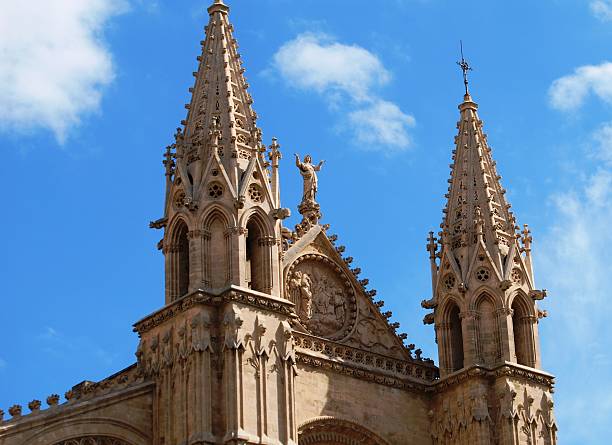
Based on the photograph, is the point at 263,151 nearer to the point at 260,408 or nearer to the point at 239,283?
the point at 239,283

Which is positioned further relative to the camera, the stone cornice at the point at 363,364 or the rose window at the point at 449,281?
the rose window at the point at 449,281

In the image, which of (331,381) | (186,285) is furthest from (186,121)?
(331,381)

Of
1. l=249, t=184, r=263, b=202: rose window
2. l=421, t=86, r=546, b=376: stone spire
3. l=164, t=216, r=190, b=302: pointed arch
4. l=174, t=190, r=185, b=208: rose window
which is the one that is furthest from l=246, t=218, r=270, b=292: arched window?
l=421, t=86, r=546, b=376: stone spire

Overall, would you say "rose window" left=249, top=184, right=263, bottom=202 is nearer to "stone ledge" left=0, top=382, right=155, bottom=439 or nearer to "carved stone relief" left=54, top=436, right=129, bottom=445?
"stone ledge" left=0, top=382, right=155, bottom=439

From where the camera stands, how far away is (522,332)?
158 feet

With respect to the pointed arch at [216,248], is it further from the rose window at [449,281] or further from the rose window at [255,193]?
the rose window at [449,281]

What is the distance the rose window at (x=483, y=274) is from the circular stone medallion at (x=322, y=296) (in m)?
3.21

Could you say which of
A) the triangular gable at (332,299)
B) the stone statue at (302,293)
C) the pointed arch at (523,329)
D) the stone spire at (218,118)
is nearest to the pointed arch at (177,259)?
the stone spire at (218,118)

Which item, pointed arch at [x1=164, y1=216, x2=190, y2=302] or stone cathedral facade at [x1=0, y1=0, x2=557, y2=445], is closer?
stone cathedral facade at [x1=0, y1=0, x2=557, y2=445]

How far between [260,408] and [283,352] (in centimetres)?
165

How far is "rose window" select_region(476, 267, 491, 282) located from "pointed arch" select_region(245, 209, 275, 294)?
642 centimetres

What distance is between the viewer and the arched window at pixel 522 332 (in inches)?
1880

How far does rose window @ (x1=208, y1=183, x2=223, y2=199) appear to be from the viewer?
144 feet

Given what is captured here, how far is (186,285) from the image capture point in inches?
1729
